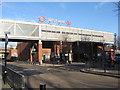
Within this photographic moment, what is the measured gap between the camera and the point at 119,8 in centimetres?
1864

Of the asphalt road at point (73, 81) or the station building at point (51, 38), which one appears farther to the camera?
the station building at point (51, 38)

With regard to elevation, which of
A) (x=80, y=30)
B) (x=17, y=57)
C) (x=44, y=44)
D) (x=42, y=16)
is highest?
(x=42, y=16)

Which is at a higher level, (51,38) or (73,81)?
(51,38)

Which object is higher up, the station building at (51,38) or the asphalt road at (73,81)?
the station building at (51,38)

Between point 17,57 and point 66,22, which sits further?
point 17,57

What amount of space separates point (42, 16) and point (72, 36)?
1482 centimetres

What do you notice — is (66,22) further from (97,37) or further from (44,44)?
(97,37)

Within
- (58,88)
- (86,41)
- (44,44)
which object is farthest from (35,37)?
(58,88)

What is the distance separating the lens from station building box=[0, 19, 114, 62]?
49.3m

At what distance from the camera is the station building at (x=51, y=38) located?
162 ft

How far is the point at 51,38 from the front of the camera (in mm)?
56125

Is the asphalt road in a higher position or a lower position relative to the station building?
lower

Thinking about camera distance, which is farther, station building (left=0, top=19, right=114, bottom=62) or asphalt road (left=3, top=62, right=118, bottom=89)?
station building (left=0, top=19, right=114, bottom=62)

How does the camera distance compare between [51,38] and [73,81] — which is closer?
[73,81]
